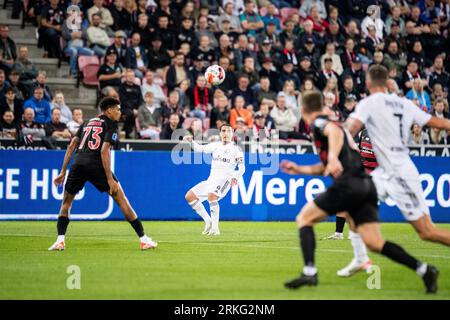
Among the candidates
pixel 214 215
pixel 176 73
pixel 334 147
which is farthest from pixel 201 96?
pixel 334 147

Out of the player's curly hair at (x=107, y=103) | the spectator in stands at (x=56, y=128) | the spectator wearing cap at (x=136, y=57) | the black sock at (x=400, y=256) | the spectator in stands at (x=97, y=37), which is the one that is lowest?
the black sock at (x=400, y=256)

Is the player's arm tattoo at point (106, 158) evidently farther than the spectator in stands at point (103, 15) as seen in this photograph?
No

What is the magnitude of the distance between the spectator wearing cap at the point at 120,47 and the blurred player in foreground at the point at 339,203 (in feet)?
50.8

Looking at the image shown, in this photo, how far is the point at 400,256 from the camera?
31.6ft

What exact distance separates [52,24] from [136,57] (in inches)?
103

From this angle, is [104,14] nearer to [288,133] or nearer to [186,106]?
[186,106]

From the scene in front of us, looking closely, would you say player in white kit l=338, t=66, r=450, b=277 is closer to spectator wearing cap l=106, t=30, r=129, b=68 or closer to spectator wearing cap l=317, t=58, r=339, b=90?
spectator wearing cap l=106, t=30, r=129, b=68

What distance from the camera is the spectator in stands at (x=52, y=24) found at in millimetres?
25047

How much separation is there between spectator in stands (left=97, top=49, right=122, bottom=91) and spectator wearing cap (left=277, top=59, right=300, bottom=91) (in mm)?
5147

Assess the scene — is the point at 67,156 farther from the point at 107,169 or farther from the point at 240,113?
the point at 240,113

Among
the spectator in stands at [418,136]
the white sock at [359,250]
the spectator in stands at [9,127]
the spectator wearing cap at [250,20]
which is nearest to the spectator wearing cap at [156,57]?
the spectator wearing cap at [250,20]

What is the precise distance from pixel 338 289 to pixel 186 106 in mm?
14919

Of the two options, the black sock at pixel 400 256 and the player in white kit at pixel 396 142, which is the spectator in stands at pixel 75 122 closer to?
the player in white kit at pixel 396 142

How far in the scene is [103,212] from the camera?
2148 centimetres
